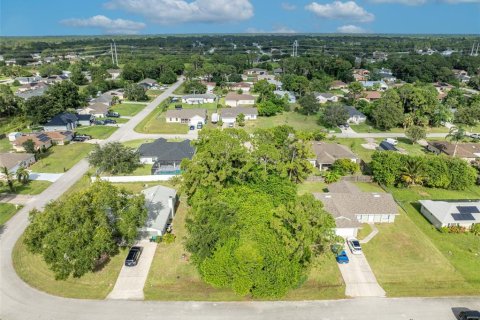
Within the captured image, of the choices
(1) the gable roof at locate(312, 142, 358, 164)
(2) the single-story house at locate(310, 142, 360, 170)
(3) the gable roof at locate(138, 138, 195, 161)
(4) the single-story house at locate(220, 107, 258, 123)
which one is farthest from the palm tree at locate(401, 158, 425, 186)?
(4) the single-story house at locate(220, 107, 258, 123)

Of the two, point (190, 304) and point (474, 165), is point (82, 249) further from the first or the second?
point (474, 165)

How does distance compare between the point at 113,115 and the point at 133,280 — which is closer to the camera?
the point at 133,280

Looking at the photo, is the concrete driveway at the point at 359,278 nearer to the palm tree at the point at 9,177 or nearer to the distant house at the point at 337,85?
the palm tree at the point at 9,177

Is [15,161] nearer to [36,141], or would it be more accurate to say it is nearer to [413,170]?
[36,141]

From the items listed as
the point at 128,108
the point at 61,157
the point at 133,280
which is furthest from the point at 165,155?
the point at 128,108

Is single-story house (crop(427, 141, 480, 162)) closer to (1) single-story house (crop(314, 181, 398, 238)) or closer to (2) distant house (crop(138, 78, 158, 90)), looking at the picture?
(1) single-story house (crop(314, 181, 398, 238))

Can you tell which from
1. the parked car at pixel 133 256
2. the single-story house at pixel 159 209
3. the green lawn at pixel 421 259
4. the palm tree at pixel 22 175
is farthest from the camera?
the palm tree at pixel 22 175

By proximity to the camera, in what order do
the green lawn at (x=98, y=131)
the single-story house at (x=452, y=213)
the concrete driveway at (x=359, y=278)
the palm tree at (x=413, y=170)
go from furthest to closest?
the green lawn at (x=98, y=131) < the palm tree at (x=413, y=170) < the single-story house at (x=452, y=213) < the concrete driveway at (x=359, y=278)

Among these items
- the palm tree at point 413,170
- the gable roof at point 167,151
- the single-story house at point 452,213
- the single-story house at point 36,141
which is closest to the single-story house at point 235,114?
the gable roof at point 167,151

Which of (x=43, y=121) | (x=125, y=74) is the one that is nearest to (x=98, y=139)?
(x=43, y=121)
